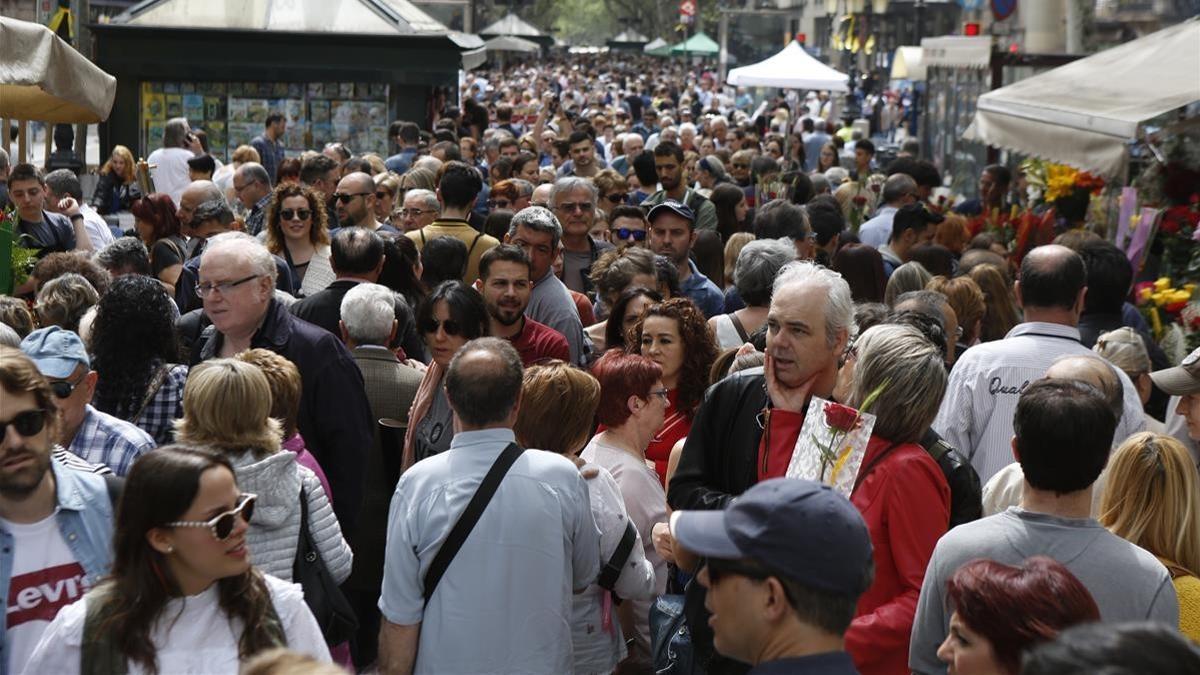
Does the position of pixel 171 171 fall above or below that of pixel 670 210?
below

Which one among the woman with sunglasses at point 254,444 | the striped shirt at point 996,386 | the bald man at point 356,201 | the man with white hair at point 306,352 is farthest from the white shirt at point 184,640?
the bald man at point 356,201

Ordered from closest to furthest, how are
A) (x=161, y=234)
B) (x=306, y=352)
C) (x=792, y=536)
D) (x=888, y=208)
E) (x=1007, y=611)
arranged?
1. (x=792, y=536)
2. (x=1007, y=611)
3. (x=306, y=352)
4. (x=161, y=234)
5. (x=888, y=208)

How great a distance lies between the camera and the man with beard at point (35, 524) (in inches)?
145

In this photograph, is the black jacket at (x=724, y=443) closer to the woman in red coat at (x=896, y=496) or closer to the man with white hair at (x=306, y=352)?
the woman in red coat at (x=896, y=496)

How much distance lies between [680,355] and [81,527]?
9.51 feet

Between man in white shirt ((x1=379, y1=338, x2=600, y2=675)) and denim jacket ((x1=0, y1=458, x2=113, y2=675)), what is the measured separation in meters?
0.86

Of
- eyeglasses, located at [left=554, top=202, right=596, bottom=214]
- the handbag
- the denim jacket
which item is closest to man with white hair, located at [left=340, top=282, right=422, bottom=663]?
the handbag

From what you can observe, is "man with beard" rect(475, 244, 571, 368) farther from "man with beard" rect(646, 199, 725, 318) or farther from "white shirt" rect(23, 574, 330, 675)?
"white shirt" rect(23, 574, 330, 675)

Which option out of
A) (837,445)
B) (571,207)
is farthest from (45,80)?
(837,445)

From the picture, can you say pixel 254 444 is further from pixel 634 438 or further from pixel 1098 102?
pixel 1098 102

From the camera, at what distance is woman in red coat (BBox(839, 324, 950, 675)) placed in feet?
13.1

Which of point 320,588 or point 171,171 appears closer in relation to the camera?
point 320,588

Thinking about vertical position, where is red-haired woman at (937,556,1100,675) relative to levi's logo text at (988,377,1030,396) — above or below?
above

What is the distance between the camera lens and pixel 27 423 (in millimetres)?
3807
